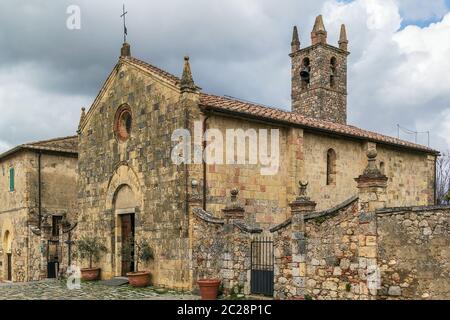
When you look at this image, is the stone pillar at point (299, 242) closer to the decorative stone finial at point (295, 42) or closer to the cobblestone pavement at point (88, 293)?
the cobblestone pavement at point (88, 293)

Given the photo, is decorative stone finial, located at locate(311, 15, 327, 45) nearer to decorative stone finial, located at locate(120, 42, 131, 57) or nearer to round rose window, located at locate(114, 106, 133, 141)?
decorative stone finial, located at locate(120, 42, 131, 57)

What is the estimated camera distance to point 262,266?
13.4 metres

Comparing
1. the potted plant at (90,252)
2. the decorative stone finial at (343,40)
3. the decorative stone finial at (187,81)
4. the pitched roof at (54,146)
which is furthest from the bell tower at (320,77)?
the potted plant at (90,252)

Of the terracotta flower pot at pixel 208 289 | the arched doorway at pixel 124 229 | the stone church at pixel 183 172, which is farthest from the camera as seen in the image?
the arched doorway at pixel 124 229

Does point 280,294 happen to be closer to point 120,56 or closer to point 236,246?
point 236,246

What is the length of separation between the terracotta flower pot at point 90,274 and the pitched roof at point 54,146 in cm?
816

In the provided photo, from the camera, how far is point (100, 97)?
66.3 ft

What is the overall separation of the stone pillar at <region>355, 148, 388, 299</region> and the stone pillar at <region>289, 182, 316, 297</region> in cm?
155

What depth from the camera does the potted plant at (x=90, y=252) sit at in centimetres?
1911

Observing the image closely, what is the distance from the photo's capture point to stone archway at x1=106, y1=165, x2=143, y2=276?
18000 mm

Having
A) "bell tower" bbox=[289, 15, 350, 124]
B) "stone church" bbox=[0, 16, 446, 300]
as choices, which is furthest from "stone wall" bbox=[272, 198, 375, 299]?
"bell tower" bbox=[289, 15, 350, 124]

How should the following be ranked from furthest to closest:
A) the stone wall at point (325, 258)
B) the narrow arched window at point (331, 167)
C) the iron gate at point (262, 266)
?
the narrow arched window at point (331, 167) < the iron gate at point (262, 266) < the stone wall at point (325, 258)

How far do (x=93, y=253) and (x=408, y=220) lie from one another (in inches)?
506

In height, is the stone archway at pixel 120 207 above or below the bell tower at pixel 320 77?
below
